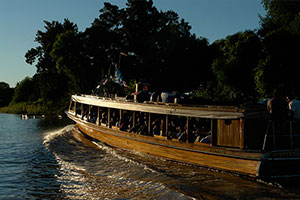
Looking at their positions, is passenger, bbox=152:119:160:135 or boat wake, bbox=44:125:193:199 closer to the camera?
boat wake, bbox=44:125:193:199

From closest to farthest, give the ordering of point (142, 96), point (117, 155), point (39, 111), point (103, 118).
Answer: point (117, 155) → point (142, 96) → point (103, 118) → point (39, 111)

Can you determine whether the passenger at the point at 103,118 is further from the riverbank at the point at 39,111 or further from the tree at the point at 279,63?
the riverbank at the point at 39,111

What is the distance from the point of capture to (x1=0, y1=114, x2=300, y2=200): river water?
391 inches

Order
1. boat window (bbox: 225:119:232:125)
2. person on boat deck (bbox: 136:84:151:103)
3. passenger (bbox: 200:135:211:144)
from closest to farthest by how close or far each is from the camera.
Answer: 1. boat window (bbox: 225:119:232:125)
2. passenger (bbox: 200:135:211:144)
3. person on boat deck (bbox: 136:84:151:103)

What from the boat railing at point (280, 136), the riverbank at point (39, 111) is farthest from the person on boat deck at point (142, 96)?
the riverbank at point (39, 111)

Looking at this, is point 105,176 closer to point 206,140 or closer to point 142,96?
point 206,140

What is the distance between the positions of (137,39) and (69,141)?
29.0 metres

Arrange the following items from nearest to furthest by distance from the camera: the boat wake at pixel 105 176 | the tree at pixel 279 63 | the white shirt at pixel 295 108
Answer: the boat wake at pixel 105 176 → the white shirt at pixel 295 108 → the tree at pixel 279 63

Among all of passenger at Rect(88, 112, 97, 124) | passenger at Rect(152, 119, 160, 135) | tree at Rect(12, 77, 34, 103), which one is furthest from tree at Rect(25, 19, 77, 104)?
passenger at Rect(152, 119, 160, 135)

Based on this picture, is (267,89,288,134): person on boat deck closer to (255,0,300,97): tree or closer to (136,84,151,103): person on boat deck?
(136,84,151,103): person on boat deck

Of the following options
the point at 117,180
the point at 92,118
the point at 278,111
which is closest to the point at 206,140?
the point at 278,111

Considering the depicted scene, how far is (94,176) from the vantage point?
489 inches

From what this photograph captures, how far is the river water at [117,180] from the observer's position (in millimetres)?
9930

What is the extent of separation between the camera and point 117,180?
11750 mm
